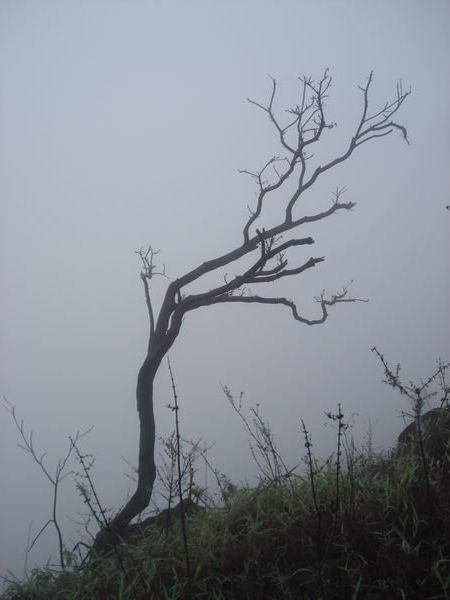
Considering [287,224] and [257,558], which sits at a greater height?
[287,224]

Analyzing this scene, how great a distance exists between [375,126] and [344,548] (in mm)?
6524

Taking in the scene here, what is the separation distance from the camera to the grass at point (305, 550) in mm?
2250

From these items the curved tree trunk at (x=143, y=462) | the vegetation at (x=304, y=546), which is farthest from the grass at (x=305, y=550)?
the curved tree trunk at (x=143, y=462)

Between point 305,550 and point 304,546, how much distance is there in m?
0.02

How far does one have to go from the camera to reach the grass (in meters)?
2.25

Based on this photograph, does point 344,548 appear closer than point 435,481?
Yes

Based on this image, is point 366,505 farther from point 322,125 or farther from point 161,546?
point 322,125

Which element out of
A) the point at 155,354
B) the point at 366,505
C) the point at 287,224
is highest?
the point at 287,224

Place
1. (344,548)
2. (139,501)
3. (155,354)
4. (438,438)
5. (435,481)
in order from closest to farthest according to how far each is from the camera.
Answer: (344,548)
(435,481)
(438,438)
(139,501)
(155,354)

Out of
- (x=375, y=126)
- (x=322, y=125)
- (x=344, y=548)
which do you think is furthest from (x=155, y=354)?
(x=375, y=126)

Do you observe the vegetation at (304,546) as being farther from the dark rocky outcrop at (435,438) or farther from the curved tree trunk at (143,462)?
the curved tree trunk at (143,462)

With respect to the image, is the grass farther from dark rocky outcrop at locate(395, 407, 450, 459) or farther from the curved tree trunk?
the curved tree trunk

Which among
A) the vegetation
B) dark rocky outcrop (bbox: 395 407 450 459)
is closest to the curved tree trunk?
the vegetation

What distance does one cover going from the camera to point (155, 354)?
5578 millimetres
